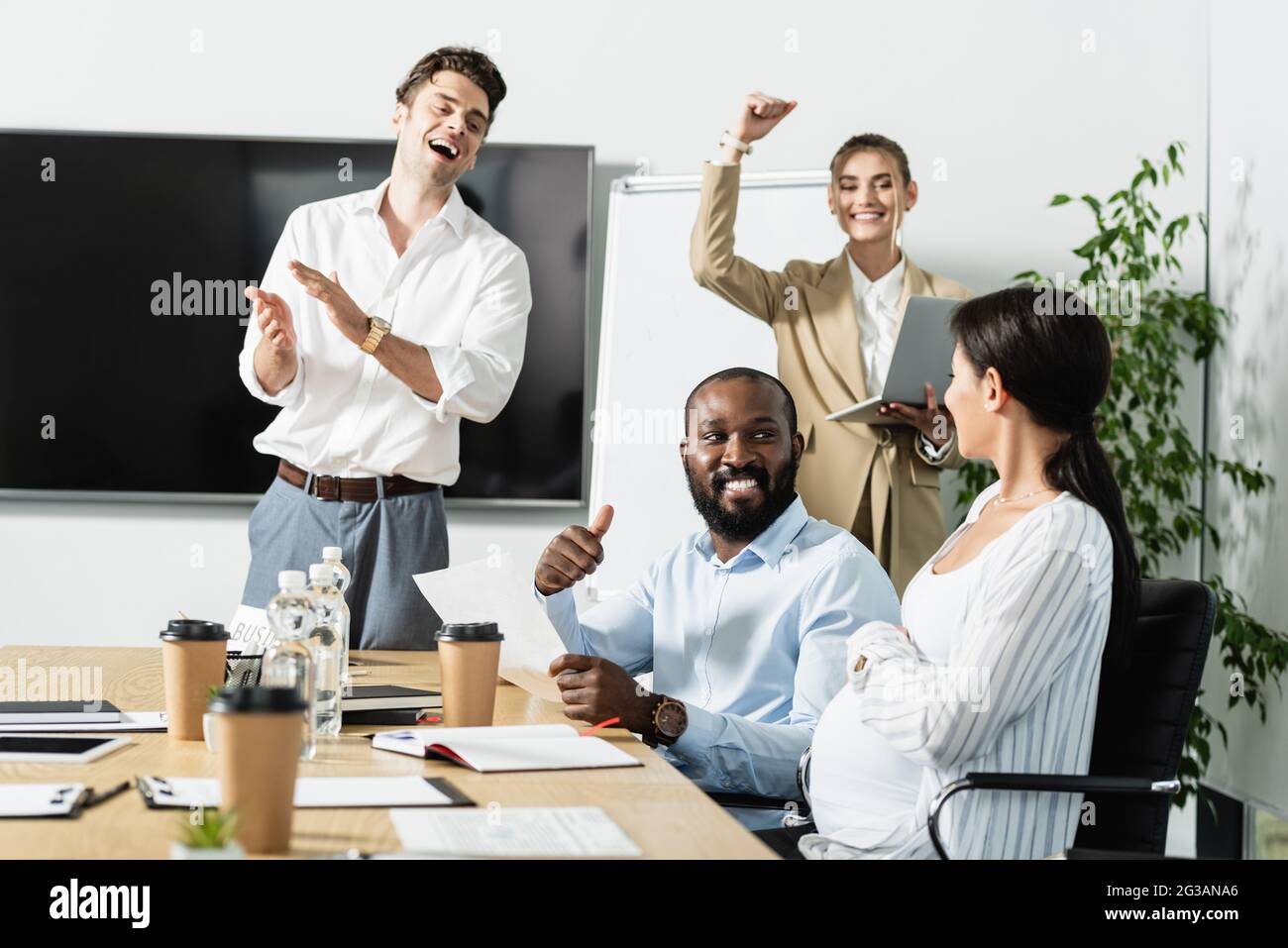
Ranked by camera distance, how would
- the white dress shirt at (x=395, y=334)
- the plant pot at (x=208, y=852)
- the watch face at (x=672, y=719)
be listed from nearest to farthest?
the plant pot at (x=208, y=852)
the watch face at (x=672, y=719)
the white dress shirt at (x=395, y=334)

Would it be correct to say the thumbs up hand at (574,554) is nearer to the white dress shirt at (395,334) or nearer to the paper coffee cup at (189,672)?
the paper coffee cup at (189,672)

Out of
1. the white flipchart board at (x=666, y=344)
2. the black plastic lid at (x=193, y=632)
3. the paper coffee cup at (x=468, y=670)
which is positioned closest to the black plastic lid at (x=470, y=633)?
the paper coffee cup at (x=468, y=670)

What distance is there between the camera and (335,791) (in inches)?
44.3

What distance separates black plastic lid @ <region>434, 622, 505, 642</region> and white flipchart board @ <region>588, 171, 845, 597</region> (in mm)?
2082

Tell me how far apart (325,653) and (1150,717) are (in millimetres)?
1042

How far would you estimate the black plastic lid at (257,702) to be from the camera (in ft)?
3.04

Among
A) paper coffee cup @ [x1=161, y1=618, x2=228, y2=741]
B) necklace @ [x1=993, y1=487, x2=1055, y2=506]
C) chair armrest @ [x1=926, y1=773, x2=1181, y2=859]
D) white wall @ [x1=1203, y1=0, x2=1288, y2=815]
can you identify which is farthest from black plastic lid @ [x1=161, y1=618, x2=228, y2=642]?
white wall @ [x1=1203, y1=0, x2=1288, y2=815]

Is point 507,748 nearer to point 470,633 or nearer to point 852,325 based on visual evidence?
point 470,633

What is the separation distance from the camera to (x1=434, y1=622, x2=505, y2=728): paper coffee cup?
149cm

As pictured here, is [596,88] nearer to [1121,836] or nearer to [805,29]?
[805,29]

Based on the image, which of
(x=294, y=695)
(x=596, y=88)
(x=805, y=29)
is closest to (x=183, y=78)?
(x=596, y=88)

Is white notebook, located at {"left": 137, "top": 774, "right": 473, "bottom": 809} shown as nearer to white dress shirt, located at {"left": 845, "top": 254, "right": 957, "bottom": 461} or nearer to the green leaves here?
white dress shirt, located at {"left": 845, "top": 254, "right": 957, "bottom": 461}

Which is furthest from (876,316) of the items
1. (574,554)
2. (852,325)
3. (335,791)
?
(335,791)

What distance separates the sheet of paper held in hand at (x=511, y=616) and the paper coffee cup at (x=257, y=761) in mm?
767
